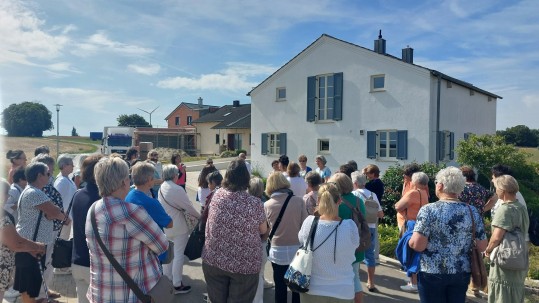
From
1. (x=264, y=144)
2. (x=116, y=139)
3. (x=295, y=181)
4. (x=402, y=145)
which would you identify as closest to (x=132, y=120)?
(x=116, y=139)

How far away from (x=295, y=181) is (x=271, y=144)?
57.7 feet

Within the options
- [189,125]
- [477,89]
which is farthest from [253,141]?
[189,125]

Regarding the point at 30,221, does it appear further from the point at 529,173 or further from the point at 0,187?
the point at 529,173

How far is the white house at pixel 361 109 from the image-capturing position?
1847cm

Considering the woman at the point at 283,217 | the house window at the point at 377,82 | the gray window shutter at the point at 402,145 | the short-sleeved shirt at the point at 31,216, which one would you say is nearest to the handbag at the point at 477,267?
the woman at the point at 283,217

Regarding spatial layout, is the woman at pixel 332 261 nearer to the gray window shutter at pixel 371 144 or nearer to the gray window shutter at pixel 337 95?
the gray window shutter at pixel 371 144

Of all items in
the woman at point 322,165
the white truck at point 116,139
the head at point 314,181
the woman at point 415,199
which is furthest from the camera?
the white truck at point 116,139

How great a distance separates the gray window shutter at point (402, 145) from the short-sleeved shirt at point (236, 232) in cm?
1602

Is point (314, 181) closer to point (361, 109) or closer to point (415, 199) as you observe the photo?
point (415, 199)

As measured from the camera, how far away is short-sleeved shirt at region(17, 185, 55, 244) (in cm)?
438

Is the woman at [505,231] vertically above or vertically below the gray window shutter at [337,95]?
below

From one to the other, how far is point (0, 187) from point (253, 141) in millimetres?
21333

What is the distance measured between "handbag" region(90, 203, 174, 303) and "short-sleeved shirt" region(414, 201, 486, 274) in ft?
→ 7.15

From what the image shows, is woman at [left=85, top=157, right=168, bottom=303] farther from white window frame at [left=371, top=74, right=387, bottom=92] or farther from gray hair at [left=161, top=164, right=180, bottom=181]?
white window frame at [left=371, top=74, right=387, bottom=92]
